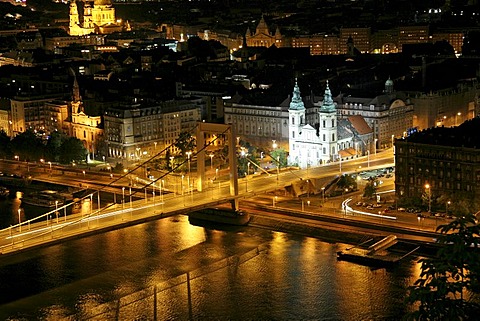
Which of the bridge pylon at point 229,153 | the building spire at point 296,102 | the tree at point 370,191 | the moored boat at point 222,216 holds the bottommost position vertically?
the moored boat at point 222,216

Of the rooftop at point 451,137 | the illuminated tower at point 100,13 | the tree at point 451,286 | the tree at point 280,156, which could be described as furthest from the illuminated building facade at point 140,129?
the illuminated tower at point 100,13

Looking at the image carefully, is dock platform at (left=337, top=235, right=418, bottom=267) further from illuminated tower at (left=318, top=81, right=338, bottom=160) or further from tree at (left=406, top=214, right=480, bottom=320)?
tree at (left=406, top=214, right=480, bottom=320)

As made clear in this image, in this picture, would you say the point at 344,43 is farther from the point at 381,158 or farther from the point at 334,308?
the point at 334,308

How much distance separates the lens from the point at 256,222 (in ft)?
57.9

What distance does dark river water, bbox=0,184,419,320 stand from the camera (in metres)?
12.8

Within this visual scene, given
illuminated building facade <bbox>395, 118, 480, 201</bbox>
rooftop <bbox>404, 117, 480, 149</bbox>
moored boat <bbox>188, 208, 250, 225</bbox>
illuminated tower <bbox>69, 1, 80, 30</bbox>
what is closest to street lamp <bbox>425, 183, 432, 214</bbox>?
illuminated building facade <bbox>395, 118, 480, 201</bbox>

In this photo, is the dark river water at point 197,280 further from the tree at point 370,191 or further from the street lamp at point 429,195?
the tree at point 370,191

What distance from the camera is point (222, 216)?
58.1 feet

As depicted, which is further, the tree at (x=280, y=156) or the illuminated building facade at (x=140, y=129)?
the illuminated building facade at (x=140, y=129)

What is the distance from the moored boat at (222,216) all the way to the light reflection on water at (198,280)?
27.0 inches

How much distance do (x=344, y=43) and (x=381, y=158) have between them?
20.9 m

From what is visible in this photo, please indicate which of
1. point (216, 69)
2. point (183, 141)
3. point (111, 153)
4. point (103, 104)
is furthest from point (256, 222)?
point (216, 69)

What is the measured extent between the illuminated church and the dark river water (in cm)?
3482

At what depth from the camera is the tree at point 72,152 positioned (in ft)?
77.4
